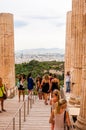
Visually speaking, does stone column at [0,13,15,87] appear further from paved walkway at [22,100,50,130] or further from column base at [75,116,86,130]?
column base at [75,116,86,130]

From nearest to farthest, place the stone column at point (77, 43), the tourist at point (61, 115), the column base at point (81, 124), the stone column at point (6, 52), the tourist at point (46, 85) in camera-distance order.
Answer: the tourist at point (61, 115) → the column base at point (81, 124) → the stone column at point (77, 43) → the tourist at point (46, 85) → the stone column at point (6, 52)

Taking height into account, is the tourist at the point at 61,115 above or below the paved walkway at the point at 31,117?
above

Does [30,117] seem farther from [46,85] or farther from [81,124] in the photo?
[81,124]

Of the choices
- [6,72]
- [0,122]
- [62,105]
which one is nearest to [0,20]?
[6,72]

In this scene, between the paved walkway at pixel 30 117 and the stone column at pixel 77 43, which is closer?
the paved walkway at pixel 30 117

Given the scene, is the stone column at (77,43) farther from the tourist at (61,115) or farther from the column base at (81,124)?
the tourist at (61,115)

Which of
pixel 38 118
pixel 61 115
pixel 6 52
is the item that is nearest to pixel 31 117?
pixel 38 118

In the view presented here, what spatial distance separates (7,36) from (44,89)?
27.2ft

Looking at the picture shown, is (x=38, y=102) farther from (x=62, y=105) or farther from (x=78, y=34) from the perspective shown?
(x=62, y=105)

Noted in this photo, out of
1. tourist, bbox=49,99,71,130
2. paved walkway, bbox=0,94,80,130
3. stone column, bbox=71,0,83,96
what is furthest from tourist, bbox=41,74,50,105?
tourist, bbox=49,99,71,130

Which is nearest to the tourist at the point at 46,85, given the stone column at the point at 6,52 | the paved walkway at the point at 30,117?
the paved walkway at the point at 30,117

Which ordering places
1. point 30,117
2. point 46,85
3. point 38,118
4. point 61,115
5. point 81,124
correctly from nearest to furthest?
point 61,115 → point 81,124 → point 38,118 → point 30,117 → point 46,85

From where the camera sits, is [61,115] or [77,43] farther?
[77,43]

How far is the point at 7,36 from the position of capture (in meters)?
24.4
